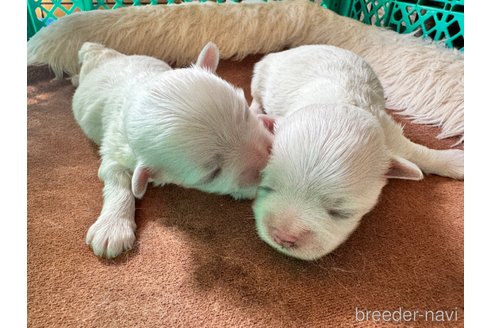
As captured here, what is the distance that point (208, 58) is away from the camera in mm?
2047

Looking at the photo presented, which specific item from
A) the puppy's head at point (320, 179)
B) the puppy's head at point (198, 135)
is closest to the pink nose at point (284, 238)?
the puppy's head at point (320, 179)

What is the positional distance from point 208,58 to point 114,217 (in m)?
0.97

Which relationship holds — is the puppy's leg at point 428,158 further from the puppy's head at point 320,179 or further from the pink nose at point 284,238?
the pink nose at point 284,238

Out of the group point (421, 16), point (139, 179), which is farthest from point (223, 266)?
point (421, 16)

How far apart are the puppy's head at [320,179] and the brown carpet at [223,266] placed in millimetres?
221

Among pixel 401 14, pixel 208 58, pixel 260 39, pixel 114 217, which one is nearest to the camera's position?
pixel 114 217

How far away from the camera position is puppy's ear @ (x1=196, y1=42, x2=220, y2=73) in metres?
2.02

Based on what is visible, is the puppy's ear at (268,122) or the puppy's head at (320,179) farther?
the puppy's ear at (268,122)

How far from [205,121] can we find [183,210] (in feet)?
1.99

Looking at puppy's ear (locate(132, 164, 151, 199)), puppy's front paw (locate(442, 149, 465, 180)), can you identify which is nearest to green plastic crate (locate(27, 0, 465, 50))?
puppy's front paw (locate(442, 149, 465, 180))

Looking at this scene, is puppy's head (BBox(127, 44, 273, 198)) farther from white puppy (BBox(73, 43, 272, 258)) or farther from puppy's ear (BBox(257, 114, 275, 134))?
puppy's ear (BBox(257, 114, 275, 134))

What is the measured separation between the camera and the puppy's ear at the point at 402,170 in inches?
60.2

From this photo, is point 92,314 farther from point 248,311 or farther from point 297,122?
point 297,122

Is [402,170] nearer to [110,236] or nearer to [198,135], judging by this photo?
[198,135]
